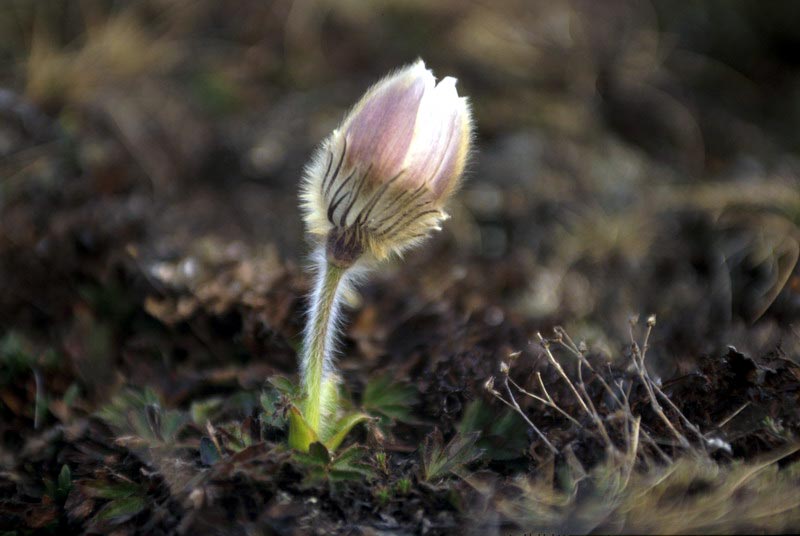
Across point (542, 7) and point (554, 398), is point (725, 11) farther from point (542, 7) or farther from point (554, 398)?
point (554, 398)

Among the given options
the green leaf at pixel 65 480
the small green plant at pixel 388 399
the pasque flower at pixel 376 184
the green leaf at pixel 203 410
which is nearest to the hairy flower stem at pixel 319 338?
the pasque flower at pixel 376 184

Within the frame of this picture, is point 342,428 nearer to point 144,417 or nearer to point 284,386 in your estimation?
point 284,386

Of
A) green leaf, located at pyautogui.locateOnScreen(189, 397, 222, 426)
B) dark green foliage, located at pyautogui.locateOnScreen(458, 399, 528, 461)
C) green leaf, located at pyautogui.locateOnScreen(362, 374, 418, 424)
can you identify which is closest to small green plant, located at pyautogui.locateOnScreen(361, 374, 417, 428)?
green leaf, located at pyautogui.locateOnScreen(362, 374, 418, 424)

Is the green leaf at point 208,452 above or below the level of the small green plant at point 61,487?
above

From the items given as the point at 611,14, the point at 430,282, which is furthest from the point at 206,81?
the point at 611,14

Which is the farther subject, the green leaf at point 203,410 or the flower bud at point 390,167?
the green leaf at point 203,410

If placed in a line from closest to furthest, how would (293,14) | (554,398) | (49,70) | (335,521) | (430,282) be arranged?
1. (335,521)
2. (554,398)
3. (430,282)
4. (49,70)
5. (293,14)

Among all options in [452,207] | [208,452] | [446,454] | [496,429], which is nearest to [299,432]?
[208,452]

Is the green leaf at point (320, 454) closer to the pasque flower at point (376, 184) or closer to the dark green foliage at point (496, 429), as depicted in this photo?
the pasque flower at point (376, 184)

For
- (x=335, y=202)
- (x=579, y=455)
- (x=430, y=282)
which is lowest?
(x=579, y=455)

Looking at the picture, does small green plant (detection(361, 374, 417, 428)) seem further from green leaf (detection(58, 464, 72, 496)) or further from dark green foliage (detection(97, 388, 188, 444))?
green leaf (detection(58, 464, 72, 496))
